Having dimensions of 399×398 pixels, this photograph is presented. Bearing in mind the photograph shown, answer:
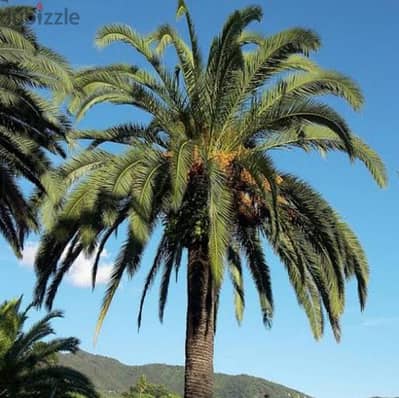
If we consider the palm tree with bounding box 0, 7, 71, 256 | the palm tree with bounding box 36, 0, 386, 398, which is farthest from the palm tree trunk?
the palm tree with bounding box 0, 7, 71, 256

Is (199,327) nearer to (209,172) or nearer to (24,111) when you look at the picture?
(209,172)

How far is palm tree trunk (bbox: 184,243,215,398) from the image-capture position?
15.0 metres

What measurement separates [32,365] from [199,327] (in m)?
9.79

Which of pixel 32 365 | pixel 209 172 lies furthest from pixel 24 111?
pixel 32 365

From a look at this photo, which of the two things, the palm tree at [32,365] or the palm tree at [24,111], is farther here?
the palm tree at [32,365]

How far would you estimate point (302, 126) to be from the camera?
1644 centimetres

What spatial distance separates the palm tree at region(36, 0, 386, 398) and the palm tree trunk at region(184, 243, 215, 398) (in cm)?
2

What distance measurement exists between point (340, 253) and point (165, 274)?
4888 mm

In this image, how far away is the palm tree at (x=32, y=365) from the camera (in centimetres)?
2239

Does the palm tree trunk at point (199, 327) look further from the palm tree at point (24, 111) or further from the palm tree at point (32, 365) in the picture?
the palm tree at point (32, 365)

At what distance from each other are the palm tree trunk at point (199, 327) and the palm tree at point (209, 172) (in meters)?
0.02

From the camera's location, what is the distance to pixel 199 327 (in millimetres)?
15352

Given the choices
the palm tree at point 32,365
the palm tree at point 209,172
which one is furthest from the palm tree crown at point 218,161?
the palm tree at point 32,365

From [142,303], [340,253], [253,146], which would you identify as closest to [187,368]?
[142,303]
